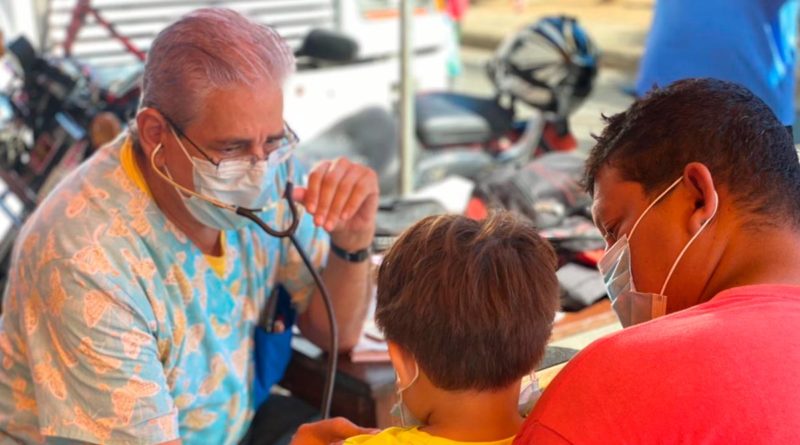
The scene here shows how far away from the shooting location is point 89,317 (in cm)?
168

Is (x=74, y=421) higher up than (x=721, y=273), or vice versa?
(x=721, y=273)

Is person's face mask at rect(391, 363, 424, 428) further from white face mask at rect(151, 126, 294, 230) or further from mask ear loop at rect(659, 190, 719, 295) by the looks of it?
white face mask at rect(151, 126, 294, 230)

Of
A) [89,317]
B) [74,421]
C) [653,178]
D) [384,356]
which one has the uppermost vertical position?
[653,178]

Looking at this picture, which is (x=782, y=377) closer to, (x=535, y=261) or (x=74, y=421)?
(x=535, y=261)

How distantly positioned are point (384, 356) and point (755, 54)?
188cm

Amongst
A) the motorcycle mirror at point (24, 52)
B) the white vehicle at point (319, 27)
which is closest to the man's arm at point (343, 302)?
the motorcycle mirror at point (24, 52)

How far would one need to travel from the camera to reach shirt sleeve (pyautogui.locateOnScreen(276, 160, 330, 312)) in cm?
217

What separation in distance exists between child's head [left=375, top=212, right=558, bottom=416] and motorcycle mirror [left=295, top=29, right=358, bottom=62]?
254cm

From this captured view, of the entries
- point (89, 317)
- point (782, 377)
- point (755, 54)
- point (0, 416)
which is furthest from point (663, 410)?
point (755, 54)

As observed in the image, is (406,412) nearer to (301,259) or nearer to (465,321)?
(465,321)

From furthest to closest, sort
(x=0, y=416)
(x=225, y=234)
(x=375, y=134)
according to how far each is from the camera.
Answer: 1. (x=375, y=134)
2. (x=225, y=234)
3. (x=0, y=416)

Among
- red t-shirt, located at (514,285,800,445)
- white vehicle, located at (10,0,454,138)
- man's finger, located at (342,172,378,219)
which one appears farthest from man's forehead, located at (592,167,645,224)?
white vehicle, located at (10,0,454,138)

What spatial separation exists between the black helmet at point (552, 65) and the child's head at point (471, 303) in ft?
11.3

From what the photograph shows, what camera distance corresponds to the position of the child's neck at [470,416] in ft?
4.19
